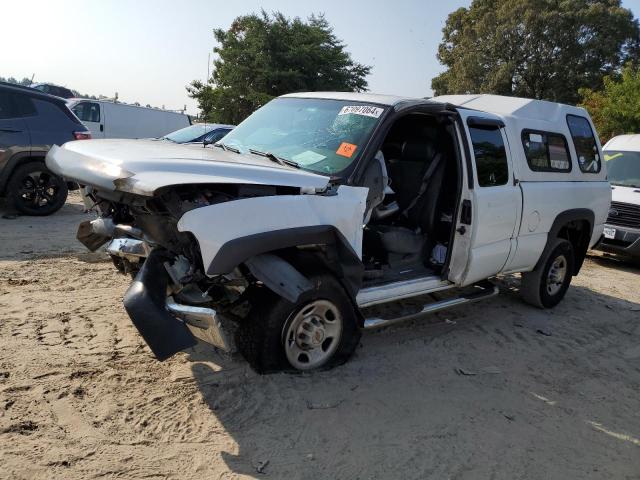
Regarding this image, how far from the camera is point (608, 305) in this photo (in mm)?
6379

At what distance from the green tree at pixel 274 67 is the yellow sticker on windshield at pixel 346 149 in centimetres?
2060

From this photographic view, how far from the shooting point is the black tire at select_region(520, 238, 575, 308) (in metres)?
5.75

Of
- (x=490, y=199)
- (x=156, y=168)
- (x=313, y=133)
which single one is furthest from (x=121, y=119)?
(x=156, y=168)

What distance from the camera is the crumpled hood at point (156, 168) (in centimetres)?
305

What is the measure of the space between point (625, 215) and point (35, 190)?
9252 mm

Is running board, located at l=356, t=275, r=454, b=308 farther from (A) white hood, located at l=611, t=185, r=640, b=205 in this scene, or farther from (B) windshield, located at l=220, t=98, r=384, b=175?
(A) white hood, located at l=611, t=185, r=640, b=205

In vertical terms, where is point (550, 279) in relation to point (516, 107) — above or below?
below

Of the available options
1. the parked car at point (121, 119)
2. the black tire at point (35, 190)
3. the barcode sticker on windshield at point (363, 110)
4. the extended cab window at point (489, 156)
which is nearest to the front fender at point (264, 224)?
the barcode sticker on windshield at point (363, 110)

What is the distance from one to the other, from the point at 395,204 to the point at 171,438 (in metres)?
2.76

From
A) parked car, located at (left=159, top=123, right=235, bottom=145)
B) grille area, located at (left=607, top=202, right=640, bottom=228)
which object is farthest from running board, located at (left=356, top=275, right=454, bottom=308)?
parked car, located at (left=159, top=123, right=235, bottom=145)

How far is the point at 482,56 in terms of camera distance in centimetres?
3262

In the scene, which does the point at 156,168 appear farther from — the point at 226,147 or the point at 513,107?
the point at 513,107

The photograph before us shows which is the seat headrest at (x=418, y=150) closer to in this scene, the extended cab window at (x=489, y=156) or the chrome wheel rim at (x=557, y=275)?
the extended cab window at (x=489, y=156)

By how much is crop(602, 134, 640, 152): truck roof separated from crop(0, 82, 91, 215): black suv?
30.6 ft
